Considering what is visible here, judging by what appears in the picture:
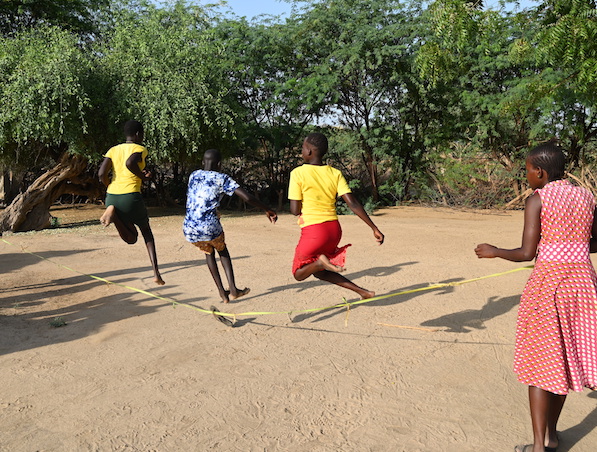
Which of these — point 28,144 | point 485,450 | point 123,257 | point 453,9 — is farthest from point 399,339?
point 28,144

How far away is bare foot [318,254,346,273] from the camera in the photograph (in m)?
4.85

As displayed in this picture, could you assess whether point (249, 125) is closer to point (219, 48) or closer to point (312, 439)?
point (219, 48)

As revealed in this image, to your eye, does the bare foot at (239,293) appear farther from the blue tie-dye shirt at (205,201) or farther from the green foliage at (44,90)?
the green foliage at (44,90)

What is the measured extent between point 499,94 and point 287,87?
6.24 metres

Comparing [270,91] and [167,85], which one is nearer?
[167,85]

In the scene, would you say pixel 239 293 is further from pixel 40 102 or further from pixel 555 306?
pixel 40 102

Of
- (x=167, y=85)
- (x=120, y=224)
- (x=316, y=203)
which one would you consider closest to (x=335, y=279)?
(x=316, y=203)

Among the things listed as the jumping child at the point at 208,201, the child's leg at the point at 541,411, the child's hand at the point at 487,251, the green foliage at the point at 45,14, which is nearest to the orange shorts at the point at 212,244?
the jumping child at the point at 208,201

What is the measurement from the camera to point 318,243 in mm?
5004

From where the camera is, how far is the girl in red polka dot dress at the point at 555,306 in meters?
2.81

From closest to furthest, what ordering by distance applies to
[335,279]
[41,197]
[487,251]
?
[487,251], [335,279], [41,197]

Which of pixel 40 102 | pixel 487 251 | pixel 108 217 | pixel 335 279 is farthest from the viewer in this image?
pixel 40 102

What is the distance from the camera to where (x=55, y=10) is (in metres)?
17.6

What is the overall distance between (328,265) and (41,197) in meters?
10.2
